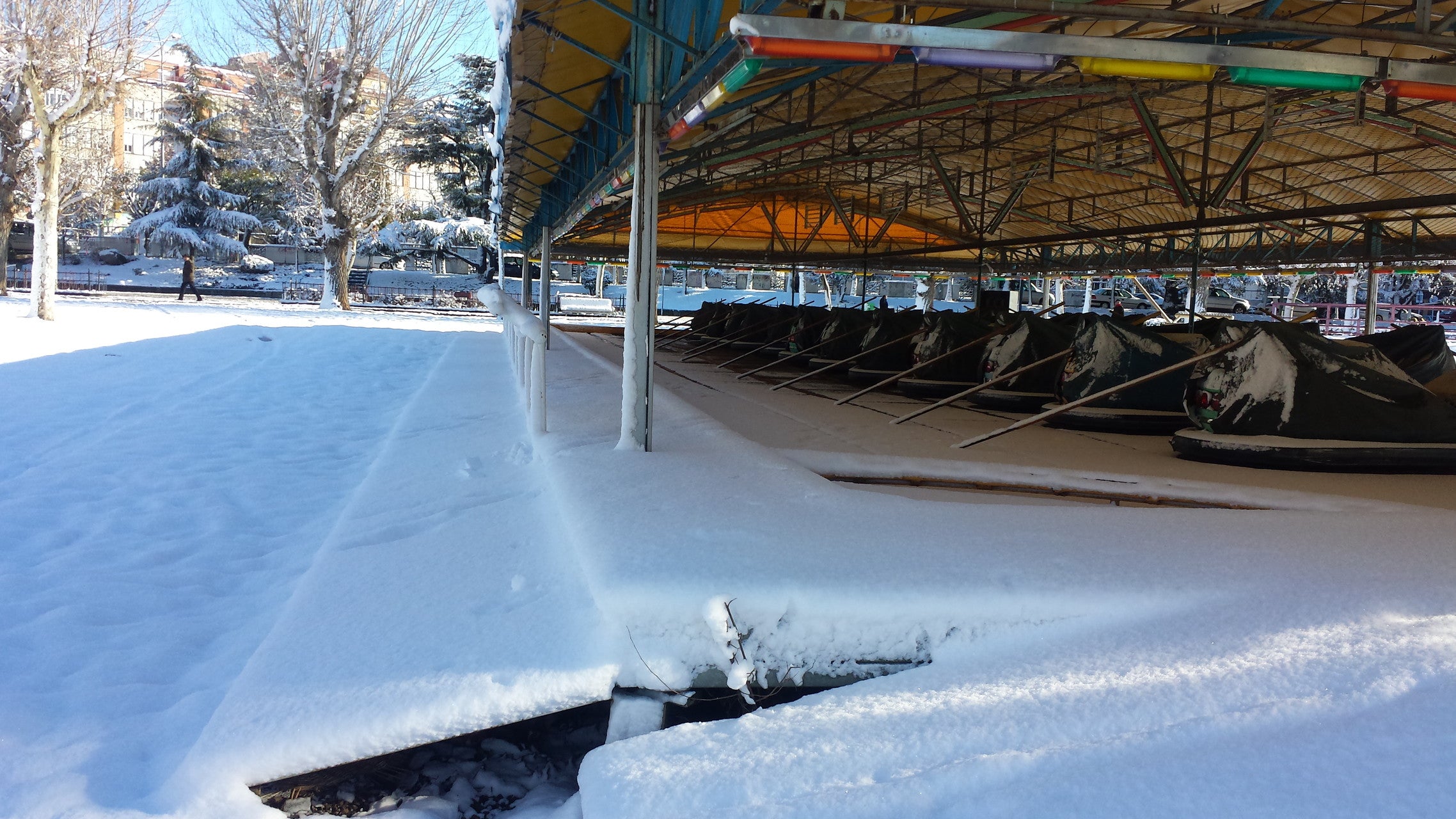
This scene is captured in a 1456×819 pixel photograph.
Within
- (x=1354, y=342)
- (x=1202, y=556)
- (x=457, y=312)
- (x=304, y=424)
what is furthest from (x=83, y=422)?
(x=457, y=312)

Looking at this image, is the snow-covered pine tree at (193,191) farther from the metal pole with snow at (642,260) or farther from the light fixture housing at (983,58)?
the light fixture housing at (983,58)

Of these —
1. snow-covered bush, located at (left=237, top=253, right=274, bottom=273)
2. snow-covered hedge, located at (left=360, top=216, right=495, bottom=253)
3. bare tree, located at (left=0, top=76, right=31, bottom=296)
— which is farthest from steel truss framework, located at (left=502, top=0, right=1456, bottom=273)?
snow-covered bush, located at (left=237, top=253, right=274, bottom=273)

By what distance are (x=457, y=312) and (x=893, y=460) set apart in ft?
103

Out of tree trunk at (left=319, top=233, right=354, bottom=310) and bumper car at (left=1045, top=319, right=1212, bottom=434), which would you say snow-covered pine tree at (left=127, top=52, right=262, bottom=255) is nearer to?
tree trunk at (left=319, top=233, right=354, bottom=310)

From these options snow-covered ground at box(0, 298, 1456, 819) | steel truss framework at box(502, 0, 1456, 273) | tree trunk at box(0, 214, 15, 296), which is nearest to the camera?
snow-covered ground at box(0, 298, 1456, 819)

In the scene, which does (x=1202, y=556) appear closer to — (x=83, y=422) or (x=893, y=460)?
(x=893, y=460)

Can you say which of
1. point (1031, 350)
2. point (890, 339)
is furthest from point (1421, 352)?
point (890, 339)

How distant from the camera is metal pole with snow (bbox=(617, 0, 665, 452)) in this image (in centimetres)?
640

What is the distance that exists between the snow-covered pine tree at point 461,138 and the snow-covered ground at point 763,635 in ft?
129

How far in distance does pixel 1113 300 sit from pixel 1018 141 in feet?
80.7

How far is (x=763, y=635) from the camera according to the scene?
3.68m

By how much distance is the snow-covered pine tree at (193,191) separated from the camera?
48.6 m

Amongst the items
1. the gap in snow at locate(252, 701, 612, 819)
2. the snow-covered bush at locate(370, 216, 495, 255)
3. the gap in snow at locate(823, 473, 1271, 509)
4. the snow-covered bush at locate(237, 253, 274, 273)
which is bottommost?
the gap in snow at locate(252, 701, 612, 819)

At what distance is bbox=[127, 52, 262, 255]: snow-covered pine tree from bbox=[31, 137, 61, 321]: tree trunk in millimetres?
29522
